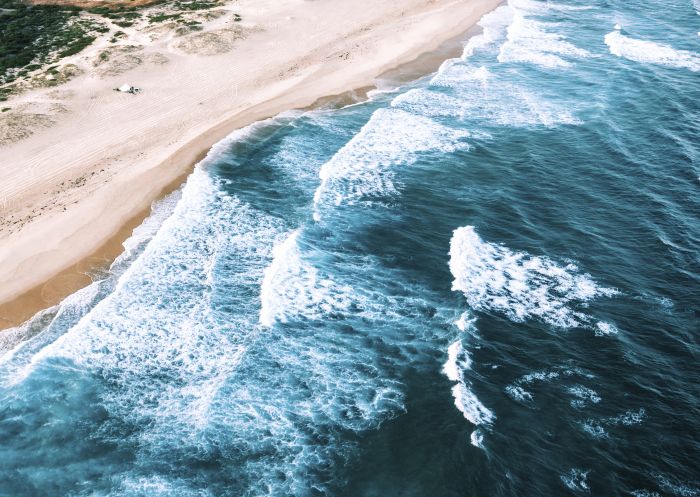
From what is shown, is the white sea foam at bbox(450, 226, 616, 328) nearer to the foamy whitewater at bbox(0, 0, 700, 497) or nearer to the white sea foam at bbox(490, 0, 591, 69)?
the foamy whitewater at bbox(0, 0, 700, 497)

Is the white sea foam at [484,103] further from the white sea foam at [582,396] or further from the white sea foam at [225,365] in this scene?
the white sea foam at [582,396]

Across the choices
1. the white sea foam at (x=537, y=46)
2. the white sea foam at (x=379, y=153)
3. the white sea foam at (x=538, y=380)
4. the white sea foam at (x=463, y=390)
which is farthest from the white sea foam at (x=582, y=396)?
the white sea foam at (x=537, y=46)

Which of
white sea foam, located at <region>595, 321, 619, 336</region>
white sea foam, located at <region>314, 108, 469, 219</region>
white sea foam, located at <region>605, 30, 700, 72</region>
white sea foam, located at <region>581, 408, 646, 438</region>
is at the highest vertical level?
white sea foam, located at <region>605, 30, 700, 72</region>

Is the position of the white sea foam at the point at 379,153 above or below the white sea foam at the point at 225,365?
above

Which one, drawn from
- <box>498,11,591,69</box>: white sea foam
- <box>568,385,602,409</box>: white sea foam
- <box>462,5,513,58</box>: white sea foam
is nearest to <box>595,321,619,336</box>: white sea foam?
<box>568,385,602,409</box>: white sea foam

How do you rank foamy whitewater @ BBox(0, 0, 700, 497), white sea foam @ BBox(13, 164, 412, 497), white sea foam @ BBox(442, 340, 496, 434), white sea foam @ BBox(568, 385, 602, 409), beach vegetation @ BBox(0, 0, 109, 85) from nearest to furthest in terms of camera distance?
1. foamy whitewater @ BBox(0, 0, 700, 497)
2. white sea foam @ BBox(13, 164, 412, 497)
3. white sea foam @ BBox(442, 340, 496, 434)
4. white sea foam @ BBox(568, 385, 602, 409)
5. beach vegetation @ BBox(0, 0, 109, 85)

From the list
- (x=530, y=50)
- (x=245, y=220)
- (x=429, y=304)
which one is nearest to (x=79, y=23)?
(x=245, y=220)

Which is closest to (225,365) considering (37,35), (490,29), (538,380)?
(538,380)

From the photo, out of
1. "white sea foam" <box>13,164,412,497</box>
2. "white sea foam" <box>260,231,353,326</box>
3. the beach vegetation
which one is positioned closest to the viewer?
"white sea foam" <box>13,164,412,497</box>
